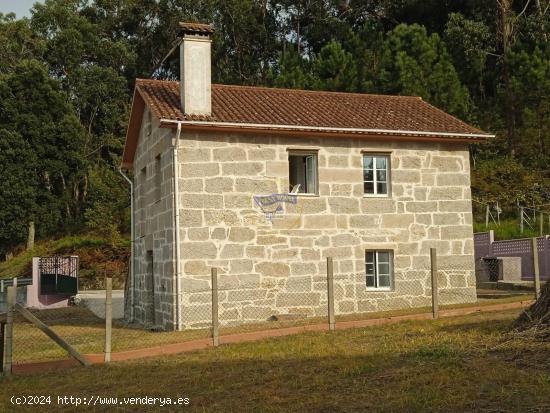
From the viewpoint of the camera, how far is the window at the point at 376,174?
18.2 meters

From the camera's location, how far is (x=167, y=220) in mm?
16922

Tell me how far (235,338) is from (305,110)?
7544mm

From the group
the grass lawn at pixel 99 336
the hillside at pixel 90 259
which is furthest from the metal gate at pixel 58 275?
the hillside at pixel 90 259

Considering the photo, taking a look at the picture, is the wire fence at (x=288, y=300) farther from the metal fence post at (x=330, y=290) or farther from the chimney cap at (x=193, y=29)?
the chimney cap at (x=193, y=29)

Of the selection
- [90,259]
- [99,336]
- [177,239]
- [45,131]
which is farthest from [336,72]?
[99,336]

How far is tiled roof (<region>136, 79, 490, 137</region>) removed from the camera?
56.0ft

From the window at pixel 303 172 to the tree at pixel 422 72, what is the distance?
16.6m

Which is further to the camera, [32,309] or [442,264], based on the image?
[32,309]

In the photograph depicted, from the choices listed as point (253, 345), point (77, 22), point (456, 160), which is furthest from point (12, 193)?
point (253, 345)

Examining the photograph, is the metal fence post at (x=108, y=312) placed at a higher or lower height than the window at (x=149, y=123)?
lower

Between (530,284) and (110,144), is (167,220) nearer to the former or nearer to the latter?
(530,284)

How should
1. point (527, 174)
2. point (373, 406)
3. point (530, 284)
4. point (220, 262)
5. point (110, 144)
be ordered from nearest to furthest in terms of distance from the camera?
point (373, 406)
point (220, 262)
point (530, 284)
point (527, 174)
point (110, 144)

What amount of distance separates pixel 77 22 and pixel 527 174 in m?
29.7

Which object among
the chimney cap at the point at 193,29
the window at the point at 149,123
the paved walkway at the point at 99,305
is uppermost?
the chimney cap at the point at 193,29
